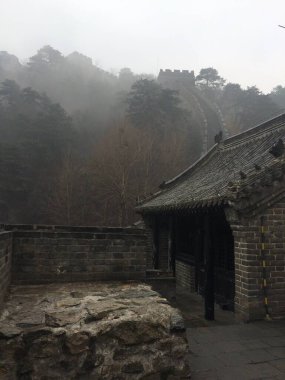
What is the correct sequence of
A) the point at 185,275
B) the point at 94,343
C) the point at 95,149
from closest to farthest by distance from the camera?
the point at 94,343, the point at 185,275, the point at 95,149

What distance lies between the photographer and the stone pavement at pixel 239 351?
4.55m

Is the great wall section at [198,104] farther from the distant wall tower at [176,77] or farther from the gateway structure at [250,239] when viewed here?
the gateway structure at [250,239]

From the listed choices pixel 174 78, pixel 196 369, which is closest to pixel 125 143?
pixel 196 369

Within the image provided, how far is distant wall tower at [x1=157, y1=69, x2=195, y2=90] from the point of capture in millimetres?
70938

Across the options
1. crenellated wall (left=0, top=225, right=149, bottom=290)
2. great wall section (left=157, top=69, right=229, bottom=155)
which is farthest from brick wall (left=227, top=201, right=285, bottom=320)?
great wall section (left=157, top=69, right=229, bottom=155)

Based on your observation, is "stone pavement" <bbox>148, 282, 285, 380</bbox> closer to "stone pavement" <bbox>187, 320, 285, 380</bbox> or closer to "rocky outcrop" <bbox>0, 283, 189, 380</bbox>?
"stone pavement" <bbox>187, 320, 285, 380</bbox>

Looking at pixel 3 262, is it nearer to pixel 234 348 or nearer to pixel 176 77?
pixel 234 348

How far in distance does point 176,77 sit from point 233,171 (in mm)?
66273

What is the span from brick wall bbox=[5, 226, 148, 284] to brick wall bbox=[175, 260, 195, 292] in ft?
13.5

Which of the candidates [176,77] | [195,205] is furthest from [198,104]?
[195,205]

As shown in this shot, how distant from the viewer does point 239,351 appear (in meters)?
5.36

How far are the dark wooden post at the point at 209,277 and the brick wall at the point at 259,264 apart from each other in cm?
66

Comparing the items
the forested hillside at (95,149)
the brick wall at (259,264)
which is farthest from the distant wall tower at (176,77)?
the brick wall at (259,264)

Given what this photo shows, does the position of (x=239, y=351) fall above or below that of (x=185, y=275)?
below
